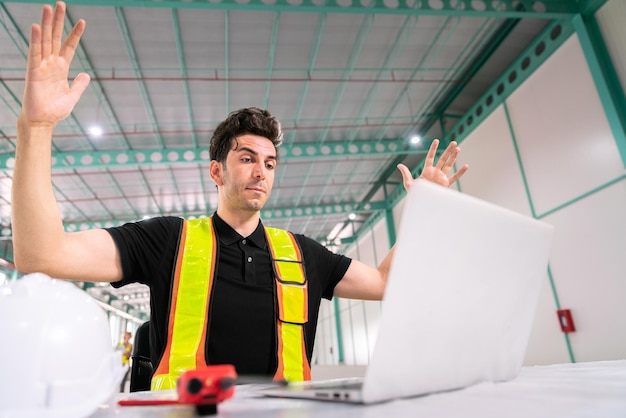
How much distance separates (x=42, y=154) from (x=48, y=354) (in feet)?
2.16

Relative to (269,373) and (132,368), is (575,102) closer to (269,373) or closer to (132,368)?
(269,373)

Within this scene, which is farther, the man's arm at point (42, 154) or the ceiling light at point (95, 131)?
the ceiling light at point (95, 131)

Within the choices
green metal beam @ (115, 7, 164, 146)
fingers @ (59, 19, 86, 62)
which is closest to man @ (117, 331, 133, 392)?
fingers @ (59, 19, 86, 62)

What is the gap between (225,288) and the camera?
1.78 meters

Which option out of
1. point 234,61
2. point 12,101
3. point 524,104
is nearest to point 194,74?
point 234,61

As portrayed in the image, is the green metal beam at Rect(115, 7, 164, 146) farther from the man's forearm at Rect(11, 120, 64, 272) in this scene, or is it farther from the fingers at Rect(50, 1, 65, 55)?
the man's forearm at Rect(11, 120, 64, 272)

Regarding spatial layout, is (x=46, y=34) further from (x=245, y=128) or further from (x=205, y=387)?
(x=205, y=387)

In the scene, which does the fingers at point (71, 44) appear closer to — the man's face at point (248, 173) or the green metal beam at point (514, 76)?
the man's face at point (248, 173)

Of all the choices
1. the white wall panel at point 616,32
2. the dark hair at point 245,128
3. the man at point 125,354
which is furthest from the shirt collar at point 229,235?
the white wall panel at point 616,32

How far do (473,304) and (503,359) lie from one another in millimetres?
254

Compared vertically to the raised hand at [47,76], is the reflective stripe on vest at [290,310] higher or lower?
lower

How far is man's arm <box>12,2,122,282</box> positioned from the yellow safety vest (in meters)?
0.43

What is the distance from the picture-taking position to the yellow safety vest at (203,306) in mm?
1549

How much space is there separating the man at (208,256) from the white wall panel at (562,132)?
14.9 ft
